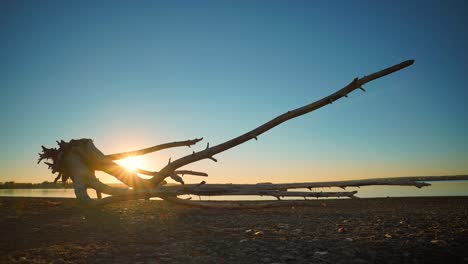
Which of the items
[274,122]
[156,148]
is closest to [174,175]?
[156,148]

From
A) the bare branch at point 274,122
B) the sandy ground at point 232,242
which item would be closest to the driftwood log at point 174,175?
the bare branch at point 274,122

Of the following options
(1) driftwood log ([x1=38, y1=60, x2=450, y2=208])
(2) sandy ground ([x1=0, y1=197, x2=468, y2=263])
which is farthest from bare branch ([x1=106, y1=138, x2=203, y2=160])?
(2) sandy ground ([x1=0, y1=197, x2=468, y2=263])

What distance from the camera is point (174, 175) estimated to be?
8109 mm

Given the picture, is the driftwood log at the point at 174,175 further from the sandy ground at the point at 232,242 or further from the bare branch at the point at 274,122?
the sandy ground at the point at 232,242

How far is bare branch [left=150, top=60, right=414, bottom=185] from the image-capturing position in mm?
5311

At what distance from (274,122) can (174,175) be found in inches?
144

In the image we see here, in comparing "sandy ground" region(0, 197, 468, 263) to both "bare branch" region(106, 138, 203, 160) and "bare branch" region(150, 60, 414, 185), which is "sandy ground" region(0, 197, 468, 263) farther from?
"bare branch" region(106, 138, 203, 160)

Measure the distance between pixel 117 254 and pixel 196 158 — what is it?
10.8 feet

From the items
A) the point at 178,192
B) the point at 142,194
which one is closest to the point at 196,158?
the point at 178,192

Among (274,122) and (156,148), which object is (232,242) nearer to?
(274,122)

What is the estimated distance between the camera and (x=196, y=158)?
21.3 feet

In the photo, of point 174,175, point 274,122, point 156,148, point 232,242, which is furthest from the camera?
point 156,148

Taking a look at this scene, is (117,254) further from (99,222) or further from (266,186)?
(266,186)

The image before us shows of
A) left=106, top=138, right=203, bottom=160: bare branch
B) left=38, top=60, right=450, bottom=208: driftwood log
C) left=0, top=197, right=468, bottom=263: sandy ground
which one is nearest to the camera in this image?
left=0, top=197, right=468, bottom=263: sandy ground
